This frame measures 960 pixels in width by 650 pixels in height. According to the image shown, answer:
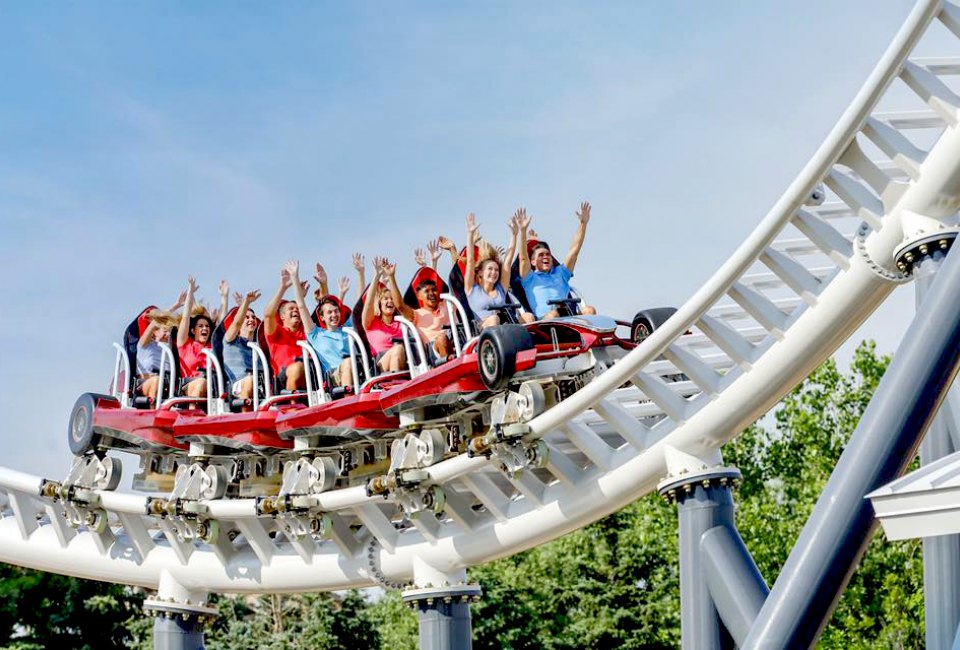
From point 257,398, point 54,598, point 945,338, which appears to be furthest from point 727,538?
point 54,598

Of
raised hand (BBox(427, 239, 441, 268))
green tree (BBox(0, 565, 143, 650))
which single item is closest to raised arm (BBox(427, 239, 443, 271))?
raised hand (BBox(427, 239, 441, 268))

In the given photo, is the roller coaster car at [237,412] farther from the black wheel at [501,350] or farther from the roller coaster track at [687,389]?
the black wheel at [501,350]

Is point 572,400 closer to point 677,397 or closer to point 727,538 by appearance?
point 677,397

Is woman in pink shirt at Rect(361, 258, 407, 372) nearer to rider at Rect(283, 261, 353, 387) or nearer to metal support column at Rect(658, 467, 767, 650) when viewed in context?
rider at Rect(283, 261, 353, 387)

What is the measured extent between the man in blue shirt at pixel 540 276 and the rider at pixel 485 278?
0.12 metres

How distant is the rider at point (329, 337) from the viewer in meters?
11.8

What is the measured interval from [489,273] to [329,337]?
84.7 inches

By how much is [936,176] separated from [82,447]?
899 centimetres

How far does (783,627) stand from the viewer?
631cm

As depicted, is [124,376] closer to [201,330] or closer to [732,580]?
[201,330]

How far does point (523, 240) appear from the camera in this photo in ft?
35.0

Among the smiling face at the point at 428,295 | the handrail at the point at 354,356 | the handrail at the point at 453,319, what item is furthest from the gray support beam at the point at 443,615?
the smiling face at the point at 428,295

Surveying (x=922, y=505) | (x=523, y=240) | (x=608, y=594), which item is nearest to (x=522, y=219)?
(x=523, y=240)

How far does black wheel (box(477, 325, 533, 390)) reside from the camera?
9141 mm
